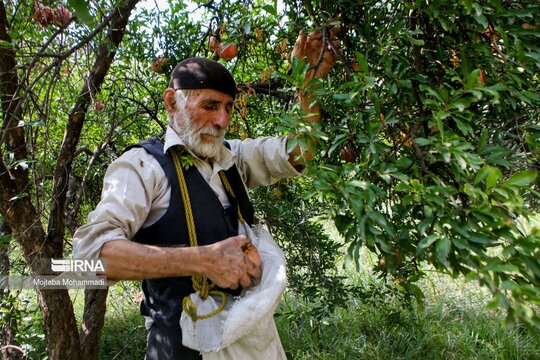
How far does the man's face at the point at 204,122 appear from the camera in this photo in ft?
5.49

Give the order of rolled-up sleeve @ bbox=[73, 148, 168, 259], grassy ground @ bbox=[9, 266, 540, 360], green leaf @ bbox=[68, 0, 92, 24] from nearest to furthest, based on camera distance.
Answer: green leaf @ bbox=[68, 0, 92, 24] < rolled-up sleeve @ bbox=[73, 148, 168, 259] < grassy ground @ bbox=[9, 266, 540, 360]

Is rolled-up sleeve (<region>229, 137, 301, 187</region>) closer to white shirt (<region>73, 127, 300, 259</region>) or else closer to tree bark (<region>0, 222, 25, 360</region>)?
white shirt (<region>73, 127, 300, 259</region>)

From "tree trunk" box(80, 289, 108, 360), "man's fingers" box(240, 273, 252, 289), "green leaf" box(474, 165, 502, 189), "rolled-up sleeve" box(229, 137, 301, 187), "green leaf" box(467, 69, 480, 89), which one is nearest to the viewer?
"green leaf" box(474, 165, 502, 189)

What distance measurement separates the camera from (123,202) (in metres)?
1.42

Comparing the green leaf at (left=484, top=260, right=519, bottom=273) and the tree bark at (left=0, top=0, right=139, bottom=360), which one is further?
the tree bark at (left=0, top=0, right=139, bottom=360)

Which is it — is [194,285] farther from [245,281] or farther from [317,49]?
[317,49]

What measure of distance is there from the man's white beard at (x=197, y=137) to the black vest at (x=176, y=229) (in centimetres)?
7

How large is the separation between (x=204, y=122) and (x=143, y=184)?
0.33 meters

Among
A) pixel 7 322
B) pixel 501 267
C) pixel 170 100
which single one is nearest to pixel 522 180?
pixel 501 267

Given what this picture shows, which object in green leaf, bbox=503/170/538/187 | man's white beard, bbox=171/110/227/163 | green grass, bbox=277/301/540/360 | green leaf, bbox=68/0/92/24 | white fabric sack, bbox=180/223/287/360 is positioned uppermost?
man's white beard, bbox=171/110/227/163

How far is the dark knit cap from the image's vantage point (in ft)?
5.50

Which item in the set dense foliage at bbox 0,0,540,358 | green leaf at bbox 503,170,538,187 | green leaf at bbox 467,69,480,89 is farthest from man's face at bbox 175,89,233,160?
green leaf at bbox 503,170,538,187

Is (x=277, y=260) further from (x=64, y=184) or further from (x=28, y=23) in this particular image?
(x=28, y=23)

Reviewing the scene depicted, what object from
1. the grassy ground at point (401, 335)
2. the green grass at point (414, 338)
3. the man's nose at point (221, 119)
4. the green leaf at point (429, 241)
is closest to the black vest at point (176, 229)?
the man's nose at point (221, 119)
